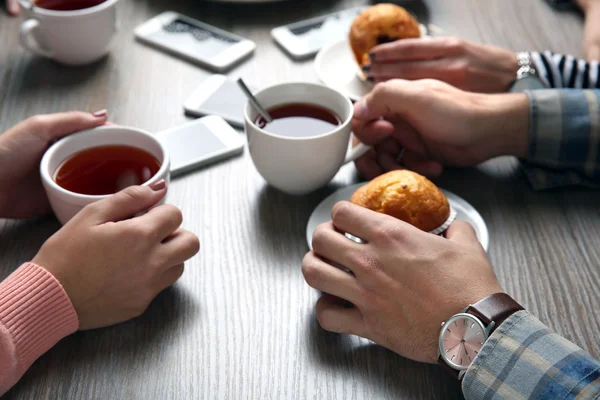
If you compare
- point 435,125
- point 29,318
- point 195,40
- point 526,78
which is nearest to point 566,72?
point 526,78

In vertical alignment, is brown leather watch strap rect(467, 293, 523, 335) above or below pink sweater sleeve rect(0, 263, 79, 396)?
above

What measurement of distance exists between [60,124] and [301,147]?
0.37 m

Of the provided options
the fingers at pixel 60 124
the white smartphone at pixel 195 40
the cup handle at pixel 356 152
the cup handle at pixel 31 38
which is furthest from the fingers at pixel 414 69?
the cup handle at pixel 31 38

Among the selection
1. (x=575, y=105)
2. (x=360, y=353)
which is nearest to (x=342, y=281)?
→ (x=360, y=353)

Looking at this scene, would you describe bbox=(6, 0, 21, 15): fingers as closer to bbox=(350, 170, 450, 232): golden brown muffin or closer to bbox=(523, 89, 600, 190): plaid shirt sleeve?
bbox=(350, 170, 450, 232): golden brown muffin

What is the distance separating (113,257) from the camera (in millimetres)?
802

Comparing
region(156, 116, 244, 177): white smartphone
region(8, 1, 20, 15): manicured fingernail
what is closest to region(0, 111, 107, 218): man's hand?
region(156, 116, 244, 177): white smartphone

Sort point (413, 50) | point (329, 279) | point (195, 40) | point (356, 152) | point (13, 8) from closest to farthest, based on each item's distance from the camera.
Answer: point (329, 279) → point (356, 152) → point (413, 50) → point (195, 40) → point (13, 8)

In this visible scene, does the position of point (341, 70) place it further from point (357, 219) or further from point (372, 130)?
point (357, 219)

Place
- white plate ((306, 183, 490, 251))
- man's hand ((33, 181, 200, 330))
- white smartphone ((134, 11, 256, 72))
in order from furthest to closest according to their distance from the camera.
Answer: white smartphone ((134, 11, 256, 72)), white plate ((306, 183, 490, 251)), man's hand ((33, 181, 200, 330))

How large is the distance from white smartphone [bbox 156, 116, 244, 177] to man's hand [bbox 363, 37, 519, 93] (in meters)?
0.31

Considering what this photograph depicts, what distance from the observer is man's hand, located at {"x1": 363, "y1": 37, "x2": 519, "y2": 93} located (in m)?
1.20

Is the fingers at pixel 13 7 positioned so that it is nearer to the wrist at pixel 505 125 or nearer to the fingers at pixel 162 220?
the fingers at pixel 162 220

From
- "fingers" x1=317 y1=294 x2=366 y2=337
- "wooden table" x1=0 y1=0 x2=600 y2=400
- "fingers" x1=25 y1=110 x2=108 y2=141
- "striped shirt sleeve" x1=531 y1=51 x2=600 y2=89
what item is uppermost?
"striped shirt sleeve" x1=531 y1=51 x2=600 y2=89
